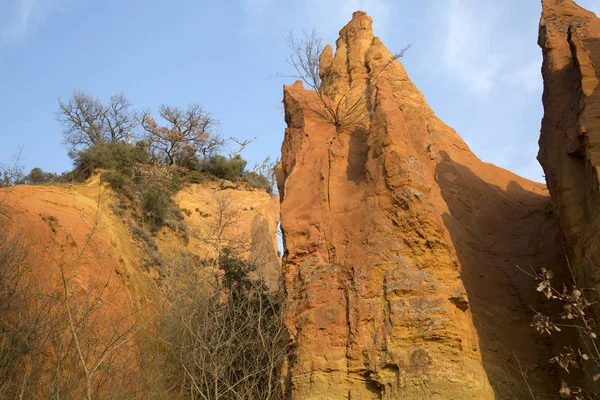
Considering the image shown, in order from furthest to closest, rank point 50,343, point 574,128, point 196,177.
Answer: point 196,177, point 50,343, point 574,128

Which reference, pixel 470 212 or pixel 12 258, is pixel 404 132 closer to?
pixel 470 212

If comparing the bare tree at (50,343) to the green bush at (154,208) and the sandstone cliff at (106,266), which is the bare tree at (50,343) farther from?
the green bush at (154,208)

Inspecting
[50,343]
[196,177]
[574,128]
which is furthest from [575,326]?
[196,177]

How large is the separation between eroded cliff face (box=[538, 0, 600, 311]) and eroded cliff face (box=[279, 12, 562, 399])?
1937 millimetres

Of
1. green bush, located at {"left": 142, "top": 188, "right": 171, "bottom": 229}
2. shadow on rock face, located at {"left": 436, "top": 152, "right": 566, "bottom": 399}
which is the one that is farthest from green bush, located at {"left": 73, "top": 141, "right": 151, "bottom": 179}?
shadow on rock face, located at {"left": 436, "top": 152, "right": 566, "bottom": 399}

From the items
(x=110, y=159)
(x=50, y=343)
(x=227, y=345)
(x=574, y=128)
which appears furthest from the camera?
(x=110, y=159)

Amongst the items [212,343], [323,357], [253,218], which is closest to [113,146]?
[253,218]

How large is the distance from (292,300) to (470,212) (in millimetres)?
5159

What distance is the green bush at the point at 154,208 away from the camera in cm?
2420

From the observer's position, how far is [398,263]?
10242mm

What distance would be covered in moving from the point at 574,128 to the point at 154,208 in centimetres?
1864

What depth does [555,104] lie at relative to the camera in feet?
38.1

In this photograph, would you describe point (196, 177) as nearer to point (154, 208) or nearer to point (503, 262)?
point (154, 208)

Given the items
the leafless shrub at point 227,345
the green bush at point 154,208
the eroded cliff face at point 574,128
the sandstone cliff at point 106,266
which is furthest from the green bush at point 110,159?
the eroded cliff face at point 574,128
